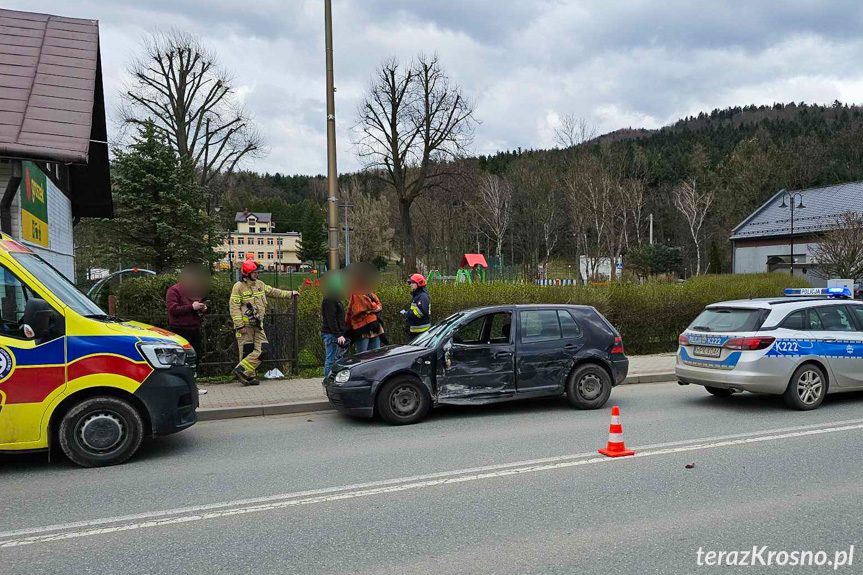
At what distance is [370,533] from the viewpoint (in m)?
4.36

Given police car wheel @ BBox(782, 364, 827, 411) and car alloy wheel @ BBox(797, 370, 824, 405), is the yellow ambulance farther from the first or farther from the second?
car alloy wheel @ BBox(797, 370, 824, 405)

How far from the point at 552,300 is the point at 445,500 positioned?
10.1m

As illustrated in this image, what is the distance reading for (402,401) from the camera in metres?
8.05

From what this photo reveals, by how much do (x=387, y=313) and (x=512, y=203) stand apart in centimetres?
4112

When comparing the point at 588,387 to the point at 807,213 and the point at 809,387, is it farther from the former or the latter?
the point at 807,213

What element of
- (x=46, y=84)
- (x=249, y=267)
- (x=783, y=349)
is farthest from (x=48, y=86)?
(x=783, y=349)

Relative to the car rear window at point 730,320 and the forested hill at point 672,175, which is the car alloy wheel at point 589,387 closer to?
the car rear window at point 730,320

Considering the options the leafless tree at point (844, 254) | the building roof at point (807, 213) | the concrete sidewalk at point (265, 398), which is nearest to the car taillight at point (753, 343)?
the concrete sidewalk at point (265, 398)

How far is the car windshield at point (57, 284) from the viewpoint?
6293mm

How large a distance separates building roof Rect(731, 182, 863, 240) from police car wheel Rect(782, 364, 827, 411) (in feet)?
138

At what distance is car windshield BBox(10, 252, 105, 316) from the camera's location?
6.29 meters

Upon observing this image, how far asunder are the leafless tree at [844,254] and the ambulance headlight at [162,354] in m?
27.8

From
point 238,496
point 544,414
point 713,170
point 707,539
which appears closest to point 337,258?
point 544,414

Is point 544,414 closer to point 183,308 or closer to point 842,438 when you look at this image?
point 842,438
